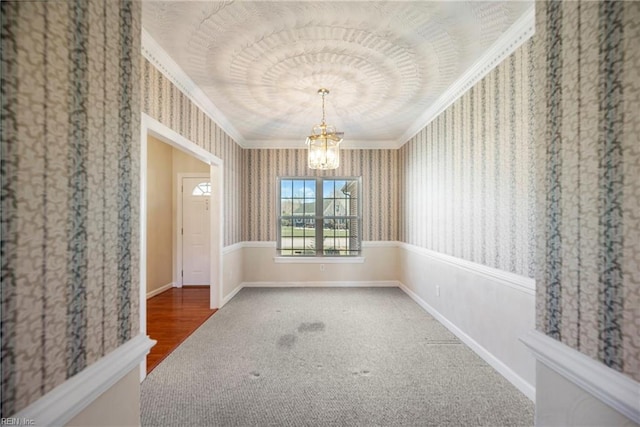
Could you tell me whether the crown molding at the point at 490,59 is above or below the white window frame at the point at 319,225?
above

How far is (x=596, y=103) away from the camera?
0.83m

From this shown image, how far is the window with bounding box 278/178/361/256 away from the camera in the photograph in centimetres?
523

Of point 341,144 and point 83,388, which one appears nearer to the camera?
point 83,388

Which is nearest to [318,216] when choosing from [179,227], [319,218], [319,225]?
[319,218]

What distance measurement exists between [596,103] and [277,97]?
2945 mm

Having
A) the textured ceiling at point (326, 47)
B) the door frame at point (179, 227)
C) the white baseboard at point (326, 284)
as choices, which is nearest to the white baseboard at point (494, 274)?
the white baseboard at point (326, 284)

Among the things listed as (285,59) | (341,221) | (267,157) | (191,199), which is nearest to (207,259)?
(191,199)

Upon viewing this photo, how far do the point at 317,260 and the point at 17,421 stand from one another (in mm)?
4577

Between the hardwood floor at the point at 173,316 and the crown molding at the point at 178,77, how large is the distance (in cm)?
259

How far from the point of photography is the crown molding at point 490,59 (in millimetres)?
1969

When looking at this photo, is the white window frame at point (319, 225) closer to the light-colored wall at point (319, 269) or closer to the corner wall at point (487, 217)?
the light-colored wall at point (319, 269)

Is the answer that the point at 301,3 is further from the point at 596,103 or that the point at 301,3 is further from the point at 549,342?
the point at 549,342

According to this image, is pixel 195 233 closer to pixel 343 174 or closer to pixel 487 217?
pixel 343 174

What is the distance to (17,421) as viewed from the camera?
626 millimetres
